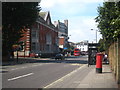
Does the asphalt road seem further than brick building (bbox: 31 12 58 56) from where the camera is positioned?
No

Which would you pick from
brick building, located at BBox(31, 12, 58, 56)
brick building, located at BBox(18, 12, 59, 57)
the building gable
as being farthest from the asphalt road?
the building gable

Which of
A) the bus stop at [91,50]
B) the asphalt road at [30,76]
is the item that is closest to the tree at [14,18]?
the bus stop at [91,50]

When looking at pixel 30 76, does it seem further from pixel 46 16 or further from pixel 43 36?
pixel 46 16

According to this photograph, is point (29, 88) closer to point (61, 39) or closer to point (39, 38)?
point (39, 38)

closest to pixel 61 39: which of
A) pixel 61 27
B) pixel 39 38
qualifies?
pixel 61 27

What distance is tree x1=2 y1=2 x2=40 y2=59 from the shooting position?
40500 mm

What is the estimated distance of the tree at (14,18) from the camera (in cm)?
4050

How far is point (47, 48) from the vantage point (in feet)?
298

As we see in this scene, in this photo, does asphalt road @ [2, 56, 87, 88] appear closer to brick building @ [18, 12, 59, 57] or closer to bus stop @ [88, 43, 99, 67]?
bus stop @ [88, 43, 99, 67]

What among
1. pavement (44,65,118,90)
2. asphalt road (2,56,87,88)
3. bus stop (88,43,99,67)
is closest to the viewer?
pavement (44,65,118,90)

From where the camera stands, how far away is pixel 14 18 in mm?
41219

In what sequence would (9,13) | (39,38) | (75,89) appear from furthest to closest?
(39,38), (9,13), (75,89)

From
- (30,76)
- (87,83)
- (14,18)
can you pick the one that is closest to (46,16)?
(14,18)

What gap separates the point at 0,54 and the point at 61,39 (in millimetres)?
100865
